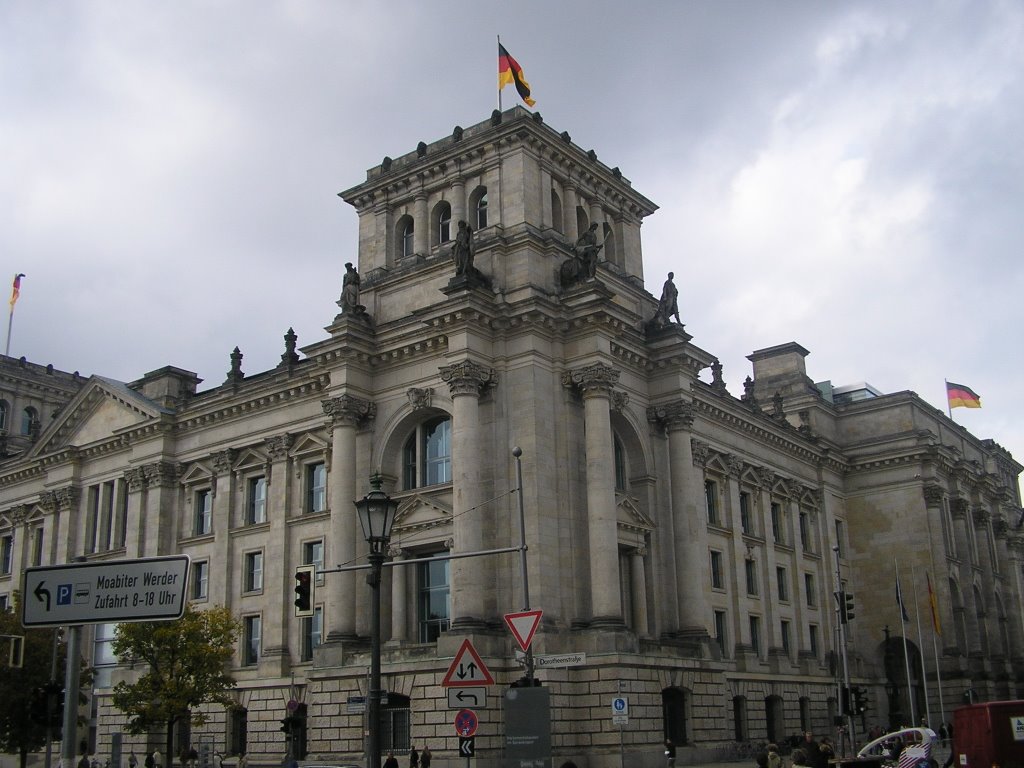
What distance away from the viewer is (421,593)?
1700 inches

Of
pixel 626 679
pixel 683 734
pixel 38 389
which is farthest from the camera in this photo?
pixel 38 389

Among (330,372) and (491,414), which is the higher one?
(330,372)

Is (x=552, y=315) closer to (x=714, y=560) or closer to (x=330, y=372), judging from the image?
(x=330, y=372)

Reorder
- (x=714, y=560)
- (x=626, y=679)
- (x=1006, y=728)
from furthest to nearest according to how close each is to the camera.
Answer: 1. (x=714, y=560)
2. (x=626, y=679)
3. (x=1006, y=728)

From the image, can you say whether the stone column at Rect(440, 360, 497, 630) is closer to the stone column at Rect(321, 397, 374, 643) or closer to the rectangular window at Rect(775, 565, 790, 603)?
the stone column at Rect(321, 397, 374, 643)

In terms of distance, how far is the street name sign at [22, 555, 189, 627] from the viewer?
11203 mm

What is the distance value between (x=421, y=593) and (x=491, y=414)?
25.2ft

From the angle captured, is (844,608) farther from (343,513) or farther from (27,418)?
(27,418)

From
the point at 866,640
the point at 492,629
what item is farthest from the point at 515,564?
the point at 866,640

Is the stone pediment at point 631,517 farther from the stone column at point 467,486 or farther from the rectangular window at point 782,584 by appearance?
the rectangular window at point 782,584

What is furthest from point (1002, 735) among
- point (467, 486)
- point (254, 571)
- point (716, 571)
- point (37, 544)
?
point (37, 544)

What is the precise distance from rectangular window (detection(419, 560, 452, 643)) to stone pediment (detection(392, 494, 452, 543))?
148 centimetres

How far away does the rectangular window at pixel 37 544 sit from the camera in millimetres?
61575

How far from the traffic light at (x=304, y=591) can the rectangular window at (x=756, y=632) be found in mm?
38430
